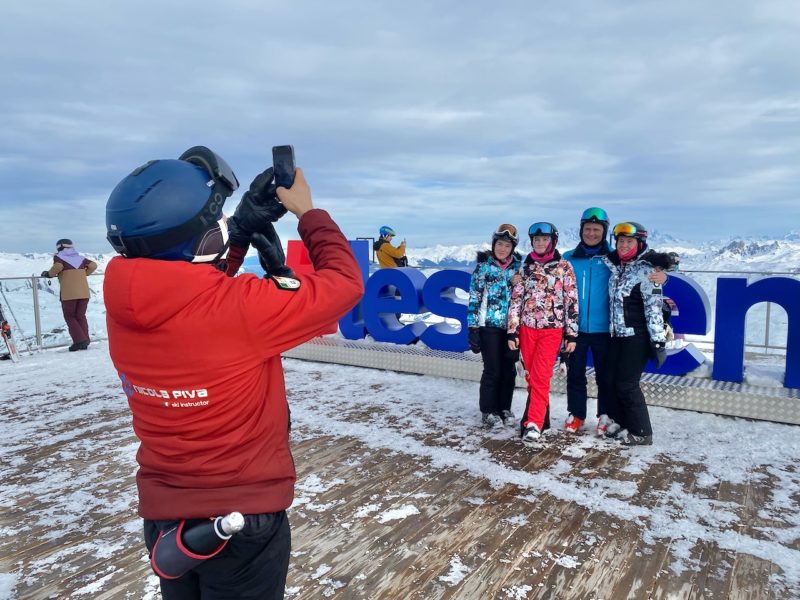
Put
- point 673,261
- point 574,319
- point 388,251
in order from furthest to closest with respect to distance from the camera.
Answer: point 388,251 < point 574,319 < point 673,261

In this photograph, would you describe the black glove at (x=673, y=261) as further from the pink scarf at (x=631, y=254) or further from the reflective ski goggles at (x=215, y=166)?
the reflective ski goggles at (x=215, y=166)

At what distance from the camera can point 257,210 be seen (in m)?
1.54

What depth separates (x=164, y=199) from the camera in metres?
1.36

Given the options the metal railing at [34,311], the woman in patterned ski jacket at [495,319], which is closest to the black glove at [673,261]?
the woman in patterned ski jacket at [495,319]

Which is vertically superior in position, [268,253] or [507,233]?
[507,233]

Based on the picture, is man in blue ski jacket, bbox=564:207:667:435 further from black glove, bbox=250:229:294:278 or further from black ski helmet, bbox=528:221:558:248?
black glove, bbox=250:229:294:278

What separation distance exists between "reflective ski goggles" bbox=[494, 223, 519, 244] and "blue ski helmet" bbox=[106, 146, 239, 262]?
14.1ft

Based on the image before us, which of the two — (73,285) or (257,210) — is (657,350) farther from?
(73,285)

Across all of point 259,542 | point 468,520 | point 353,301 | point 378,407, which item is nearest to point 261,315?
point 353,301

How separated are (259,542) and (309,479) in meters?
2.95

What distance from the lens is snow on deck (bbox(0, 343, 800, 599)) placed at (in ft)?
9.75

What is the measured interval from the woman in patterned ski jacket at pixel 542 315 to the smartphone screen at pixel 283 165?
Answer: 4083 millimetres

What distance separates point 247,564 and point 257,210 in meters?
0.97

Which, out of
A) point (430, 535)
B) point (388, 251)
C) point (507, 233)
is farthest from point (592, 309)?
point (388, 251)
